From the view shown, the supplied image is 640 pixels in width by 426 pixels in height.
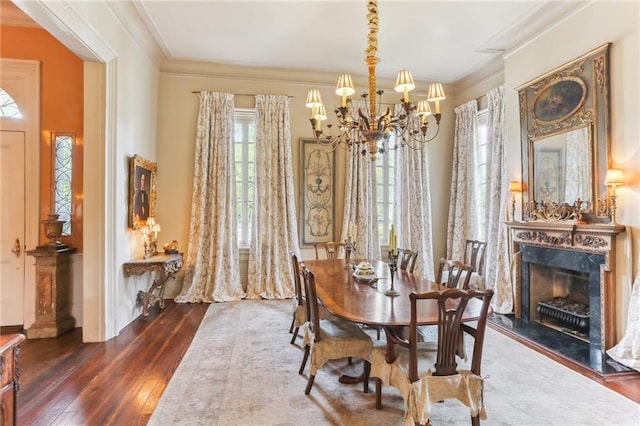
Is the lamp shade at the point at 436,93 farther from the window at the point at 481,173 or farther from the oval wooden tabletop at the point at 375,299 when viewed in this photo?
the window at the point at 481,173

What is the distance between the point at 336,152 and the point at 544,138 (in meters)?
3.06

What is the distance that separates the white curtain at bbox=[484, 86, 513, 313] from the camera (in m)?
4.58

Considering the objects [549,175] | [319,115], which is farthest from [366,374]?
[549,175]

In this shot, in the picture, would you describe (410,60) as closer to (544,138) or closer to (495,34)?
(495,34)

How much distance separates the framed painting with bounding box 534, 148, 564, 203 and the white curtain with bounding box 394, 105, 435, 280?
1.95 meters

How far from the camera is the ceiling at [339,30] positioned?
3.79 metres

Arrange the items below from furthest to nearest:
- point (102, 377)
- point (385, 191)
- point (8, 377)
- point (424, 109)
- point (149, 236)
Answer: point (385, 191) < point (149, 236) < point (424, 109) < point (102, 377) < point (8, 377)

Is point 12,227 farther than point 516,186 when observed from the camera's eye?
No

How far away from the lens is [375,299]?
8.07 ft

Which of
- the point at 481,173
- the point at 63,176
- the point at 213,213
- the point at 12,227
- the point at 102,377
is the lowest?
the point at 102,377

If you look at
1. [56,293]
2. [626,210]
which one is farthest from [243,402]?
[626,210]

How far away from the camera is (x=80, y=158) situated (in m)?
3.91

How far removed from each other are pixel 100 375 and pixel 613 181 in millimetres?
5004

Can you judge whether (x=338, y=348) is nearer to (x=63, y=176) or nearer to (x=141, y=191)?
(x=141, y=191)
